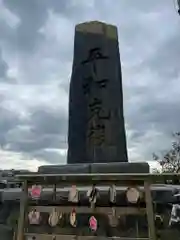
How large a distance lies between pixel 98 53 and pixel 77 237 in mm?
5783

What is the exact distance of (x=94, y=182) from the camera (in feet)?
10.5

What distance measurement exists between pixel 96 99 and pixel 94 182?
5.17 meters

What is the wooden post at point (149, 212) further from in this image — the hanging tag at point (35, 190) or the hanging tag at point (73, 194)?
the hanging tag at point (35, 190)

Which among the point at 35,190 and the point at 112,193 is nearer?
the point at 112,193

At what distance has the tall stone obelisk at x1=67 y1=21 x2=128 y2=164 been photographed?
813 cm

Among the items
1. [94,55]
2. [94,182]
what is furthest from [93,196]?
[94,55]

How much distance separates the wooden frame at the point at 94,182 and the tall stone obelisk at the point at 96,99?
4672 mm

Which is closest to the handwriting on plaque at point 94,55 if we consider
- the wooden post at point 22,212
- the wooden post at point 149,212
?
the wooden post at point 22,212

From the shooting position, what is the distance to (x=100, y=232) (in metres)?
3.51

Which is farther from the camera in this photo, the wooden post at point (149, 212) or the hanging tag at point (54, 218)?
the hanging tag at point (54, 218)

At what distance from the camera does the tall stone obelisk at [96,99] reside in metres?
8.13

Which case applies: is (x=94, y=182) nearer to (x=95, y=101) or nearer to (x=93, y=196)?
(x=93, y=196)

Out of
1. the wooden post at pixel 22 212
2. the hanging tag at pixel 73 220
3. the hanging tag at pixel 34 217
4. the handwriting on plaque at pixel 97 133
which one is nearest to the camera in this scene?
the wooden post at pixel 22 212

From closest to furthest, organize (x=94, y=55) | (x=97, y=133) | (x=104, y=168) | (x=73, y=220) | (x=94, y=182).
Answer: (x=94, y=182), (x=73, y=220), (x=104, y=168), (x=97, y=133), (x=94, y=55)
